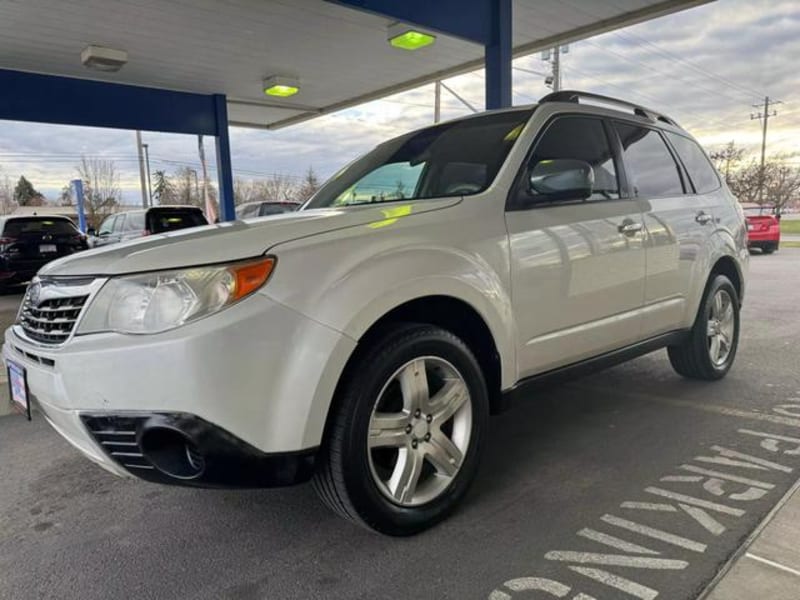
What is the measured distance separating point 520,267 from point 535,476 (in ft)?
3.51

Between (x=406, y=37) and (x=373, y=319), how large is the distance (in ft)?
22.5

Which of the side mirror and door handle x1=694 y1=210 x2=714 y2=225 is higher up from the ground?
the side mirror

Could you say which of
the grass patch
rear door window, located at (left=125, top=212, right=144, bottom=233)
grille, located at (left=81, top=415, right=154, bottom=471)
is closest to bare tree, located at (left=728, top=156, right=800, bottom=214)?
the grass patch

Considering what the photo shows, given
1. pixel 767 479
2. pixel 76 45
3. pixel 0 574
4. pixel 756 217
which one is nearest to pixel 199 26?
pixel 76 45

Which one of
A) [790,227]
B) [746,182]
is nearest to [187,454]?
[790,227]

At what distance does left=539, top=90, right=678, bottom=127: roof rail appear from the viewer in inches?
131

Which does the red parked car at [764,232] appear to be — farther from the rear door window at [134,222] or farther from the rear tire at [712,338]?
the rear door window at [134,222]

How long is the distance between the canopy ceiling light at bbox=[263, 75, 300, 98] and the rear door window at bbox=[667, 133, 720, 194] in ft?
27.0

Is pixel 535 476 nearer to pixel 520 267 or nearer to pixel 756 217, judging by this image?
pixel 520 267

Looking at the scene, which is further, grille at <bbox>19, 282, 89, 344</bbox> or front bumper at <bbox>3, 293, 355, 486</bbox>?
grille at <bbox>19, 282, 89, 344</bbox>

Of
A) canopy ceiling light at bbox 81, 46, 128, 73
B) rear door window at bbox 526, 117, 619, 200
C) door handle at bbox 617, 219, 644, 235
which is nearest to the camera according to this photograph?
rear door window at bbox 526, 117, 619, 200

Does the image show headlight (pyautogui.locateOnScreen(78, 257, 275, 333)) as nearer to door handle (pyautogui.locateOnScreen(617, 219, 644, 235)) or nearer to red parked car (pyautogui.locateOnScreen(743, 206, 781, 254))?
door handle (pyautogui.locateOnScreen(617, 219, 644, 235))

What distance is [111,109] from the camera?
11.4m

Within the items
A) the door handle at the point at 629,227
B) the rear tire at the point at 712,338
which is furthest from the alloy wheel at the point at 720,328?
the door handle at the point at 629,227
